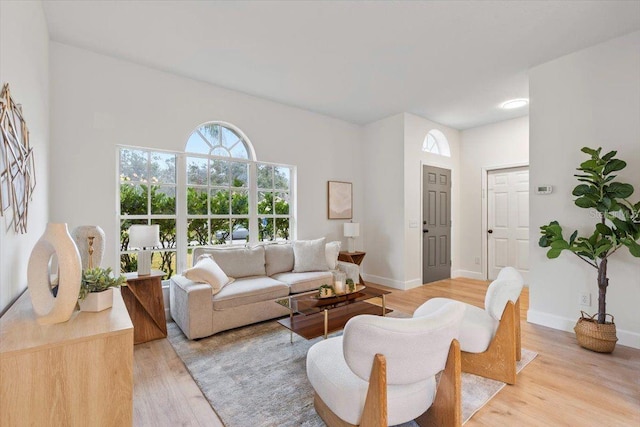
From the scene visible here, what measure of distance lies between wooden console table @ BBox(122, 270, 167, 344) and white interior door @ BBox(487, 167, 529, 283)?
5.23 m

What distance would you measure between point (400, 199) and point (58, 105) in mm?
4362

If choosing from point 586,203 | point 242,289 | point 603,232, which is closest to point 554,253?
point 603,232

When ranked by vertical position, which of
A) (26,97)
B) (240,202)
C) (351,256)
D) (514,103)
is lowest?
(351,256)

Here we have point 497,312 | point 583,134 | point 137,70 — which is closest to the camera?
point 497,312

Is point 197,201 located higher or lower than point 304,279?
higher

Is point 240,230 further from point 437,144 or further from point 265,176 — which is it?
point 437,144

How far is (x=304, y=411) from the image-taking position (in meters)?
1.78

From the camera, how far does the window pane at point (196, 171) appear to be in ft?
12.1

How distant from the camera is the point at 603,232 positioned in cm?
256

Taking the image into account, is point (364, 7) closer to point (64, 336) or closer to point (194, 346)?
point (64, 336)

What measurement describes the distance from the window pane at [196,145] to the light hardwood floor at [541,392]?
2211 mm

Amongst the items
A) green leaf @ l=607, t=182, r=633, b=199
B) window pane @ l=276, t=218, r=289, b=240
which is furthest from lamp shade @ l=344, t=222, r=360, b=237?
green leaf @ l=607, t=182, r=633, b=199

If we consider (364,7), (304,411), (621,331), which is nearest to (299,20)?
(364,7)

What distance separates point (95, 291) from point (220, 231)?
2533 millimetres
